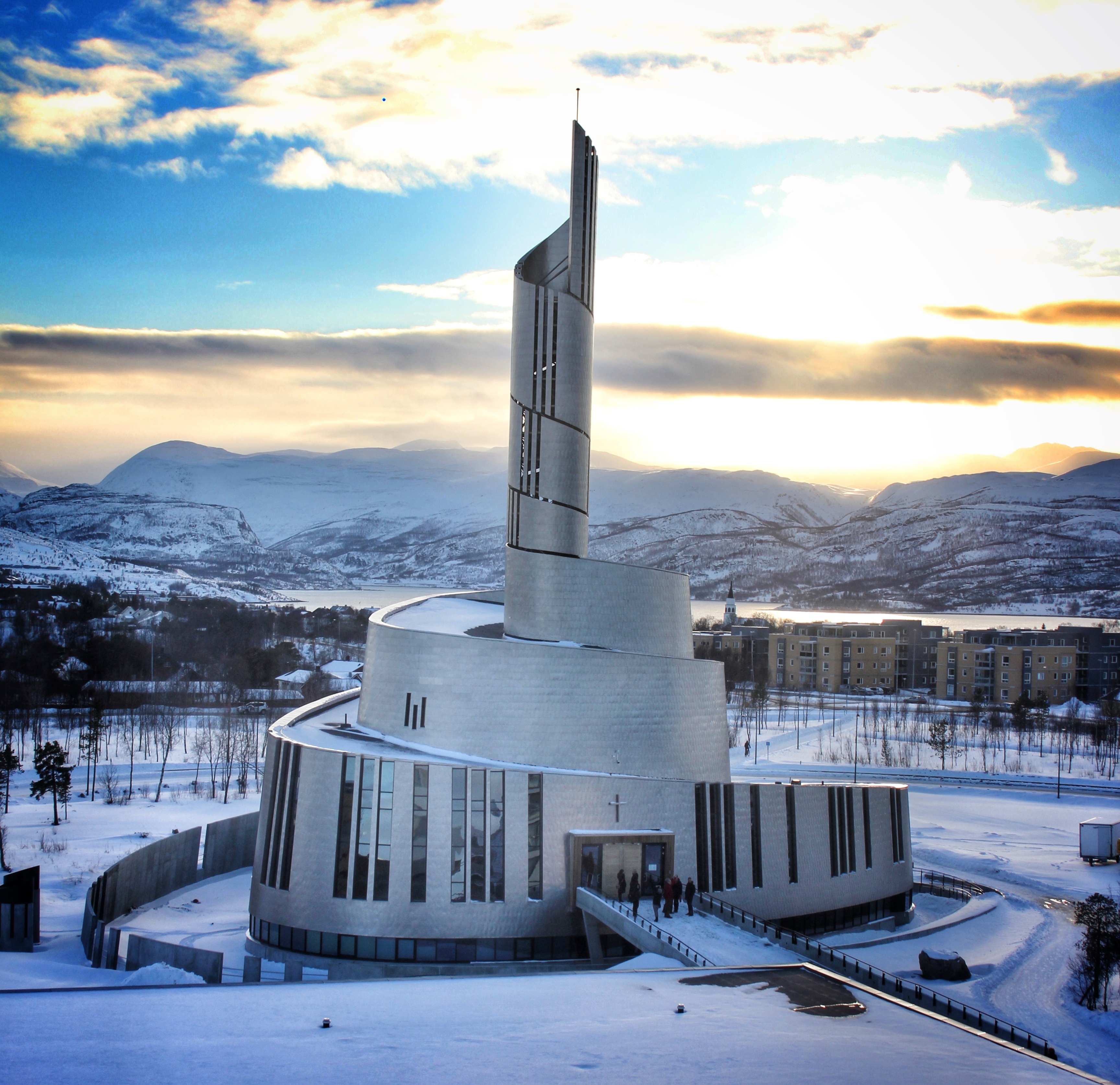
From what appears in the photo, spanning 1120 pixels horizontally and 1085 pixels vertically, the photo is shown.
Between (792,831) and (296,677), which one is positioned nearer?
(792,831)

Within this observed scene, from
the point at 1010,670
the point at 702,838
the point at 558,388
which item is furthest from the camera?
the point at 1010,670

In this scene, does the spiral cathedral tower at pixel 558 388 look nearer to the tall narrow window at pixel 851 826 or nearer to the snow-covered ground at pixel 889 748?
the tall narrow window at pixel 851 826

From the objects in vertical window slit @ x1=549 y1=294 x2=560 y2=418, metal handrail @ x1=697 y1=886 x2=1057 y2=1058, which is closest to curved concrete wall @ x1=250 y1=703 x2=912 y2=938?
metal handrail @ x1=697 y1=886 x2=1057 y2=1058

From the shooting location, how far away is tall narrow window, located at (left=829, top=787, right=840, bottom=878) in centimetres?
3266

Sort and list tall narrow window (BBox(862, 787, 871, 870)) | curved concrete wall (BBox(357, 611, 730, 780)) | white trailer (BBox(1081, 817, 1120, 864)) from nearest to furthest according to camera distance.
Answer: curved concrete wall (BBox(357, 611, 730, 780)) → tall narrow window (BBox(862, 787, 871, 870)) → white trailer (BBox(1081, 817, 1120, 864))

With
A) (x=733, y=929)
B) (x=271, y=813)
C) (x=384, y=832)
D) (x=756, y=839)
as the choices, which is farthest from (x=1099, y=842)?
(x=271, y=813)

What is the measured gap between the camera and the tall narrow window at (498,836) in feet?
88.9

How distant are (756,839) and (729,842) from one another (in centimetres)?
111

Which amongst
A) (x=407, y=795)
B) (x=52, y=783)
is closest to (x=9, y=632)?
(x=52, y=783)

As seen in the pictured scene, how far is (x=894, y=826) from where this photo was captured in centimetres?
3531

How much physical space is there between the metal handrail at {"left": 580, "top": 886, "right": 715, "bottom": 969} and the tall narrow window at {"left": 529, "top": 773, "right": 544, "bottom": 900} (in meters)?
1.21

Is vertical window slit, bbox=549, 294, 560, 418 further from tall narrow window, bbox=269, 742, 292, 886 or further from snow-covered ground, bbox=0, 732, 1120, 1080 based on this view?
snow-covered ground, bbox=0, 732, 1120, 1080

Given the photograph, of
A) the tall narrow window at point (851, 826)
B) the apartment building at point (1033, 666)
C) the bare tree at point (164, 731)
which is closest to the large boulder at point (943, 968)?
the tall narrow window at point (851, 826)

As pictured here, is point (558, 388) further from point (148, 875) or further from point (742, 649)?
point (742, 649)
